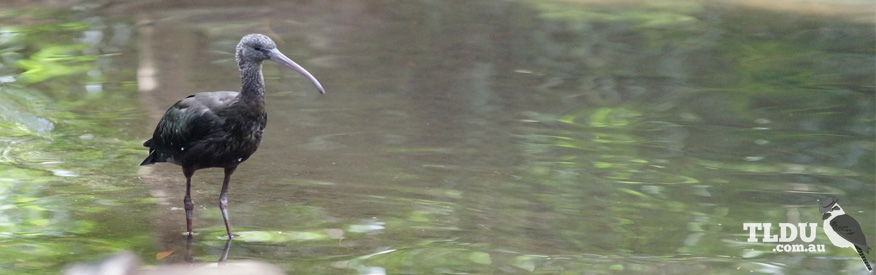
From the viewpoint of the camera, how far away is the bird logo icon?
7.98 metres

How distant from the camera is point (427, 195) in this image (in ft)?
29.1

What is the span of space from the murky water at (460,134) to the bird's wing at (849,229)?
0.50 feet

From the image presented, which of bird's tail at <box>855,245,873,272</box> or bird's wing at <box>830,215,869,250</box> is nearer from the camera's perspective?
bird's tail at <box>855,245,873,272</box>

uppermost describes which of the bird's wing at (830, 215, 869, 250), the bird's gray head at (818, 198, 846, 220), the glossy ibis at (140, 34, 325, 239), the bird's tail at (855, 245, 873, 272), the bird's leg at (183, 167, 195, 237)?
the glossy ibis at (140, 34, 325, 239)

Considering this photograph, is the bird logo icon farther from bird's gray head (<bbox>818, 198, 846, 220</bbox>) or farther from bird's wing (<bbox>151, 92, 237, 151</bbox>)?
bird's wing (<bbox>151, 92, 237, 151</bbox>)

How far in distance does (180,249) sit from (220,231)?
1.60 feet

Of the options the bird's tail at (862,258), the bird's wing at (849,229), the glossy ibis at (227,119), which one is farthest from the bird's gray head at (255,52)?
the bird's wing at (849,229)

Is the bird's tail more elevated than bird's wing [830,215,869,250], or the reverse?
bird's wing [830,215,869,250]

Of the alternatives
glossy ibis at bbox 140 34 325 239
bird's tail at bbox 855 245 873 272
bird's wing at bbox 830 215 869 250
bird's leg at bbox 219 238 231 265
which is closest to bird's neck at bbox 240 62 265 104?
glossy ibis at bbox 140 34 325 239

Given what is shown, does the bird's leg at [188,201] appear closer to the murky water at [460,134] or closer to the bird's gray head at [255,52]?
the murky water at [460,134]

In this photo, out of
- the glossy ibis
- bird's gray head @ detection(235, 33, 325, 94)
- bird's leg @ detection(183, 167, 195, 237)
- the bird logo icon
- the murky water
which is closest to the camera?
the glossy ibis

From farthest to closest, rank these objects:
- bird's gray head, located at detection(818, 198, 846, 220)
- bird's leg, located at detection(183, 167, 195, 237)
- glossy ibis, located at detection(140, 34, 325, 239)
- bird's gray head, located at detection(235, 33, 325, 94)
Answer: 1. bird's gray head, located at detection(818, 198, 846, 220)
2. bird's leg, located at detection(183, 167, 195, 237)
3. bird's gray head, located at detection(235, 33, 325, 94)
4. glossy ibis, located at detection(140, 34, 325, 239)

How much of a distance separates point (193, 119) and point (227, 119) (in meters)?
0.25

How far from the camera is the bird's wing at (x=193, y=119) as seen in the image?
7.16 meters
